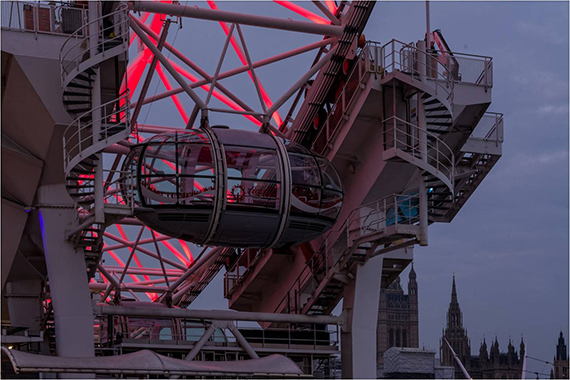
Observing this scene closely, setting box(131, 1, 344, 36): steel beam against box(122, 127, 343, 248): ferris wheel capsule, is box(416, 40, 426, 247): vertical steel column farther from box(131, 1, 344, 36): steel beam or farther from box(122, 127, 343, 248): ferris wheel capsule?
box(131, 1, 344, 36): steel beam

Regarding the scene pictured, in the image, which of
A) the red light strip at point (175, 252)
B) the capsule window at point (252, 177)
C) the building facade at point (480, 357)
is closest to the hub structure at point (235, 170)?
the capsule window at point (252, 177)

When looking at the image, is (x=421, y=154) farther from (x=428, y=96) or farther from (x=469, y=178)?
(x=469, y=178)

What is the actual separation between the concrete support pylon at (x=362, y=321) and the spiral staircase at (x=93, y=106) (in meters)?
9.94

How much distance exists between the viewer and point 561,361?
15612cm

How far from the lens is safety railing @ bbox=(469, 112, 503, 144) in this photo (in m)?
37.2

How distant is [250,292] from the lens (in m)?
46.4

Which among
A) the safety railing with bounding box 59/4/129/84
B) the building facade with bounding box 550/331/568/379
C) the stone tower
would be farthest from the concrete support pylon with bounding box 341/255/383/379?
the stone tower

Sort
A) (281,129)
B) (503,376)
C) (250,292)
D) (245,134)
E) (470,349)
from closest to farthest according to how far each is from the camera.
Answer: (245,134) < (281,129) < (250,292) < (503,376) < (470,349)

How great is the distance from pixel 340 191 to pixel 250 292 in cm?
1398

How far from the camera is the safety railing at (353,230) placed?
34.7 m

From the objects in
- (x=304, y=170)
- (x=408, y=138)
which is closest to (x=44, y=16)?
(x=304, y=170)

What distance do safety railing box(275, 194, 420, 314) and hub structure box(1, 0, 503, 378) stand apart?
87 millimetres

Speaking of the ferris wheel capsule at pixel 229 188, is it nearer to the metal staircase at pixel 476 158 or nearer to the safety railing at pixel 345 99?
the safety railing at pixel 345 99

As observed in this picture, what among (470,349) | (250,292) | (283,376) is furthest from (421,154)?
(470,349)
